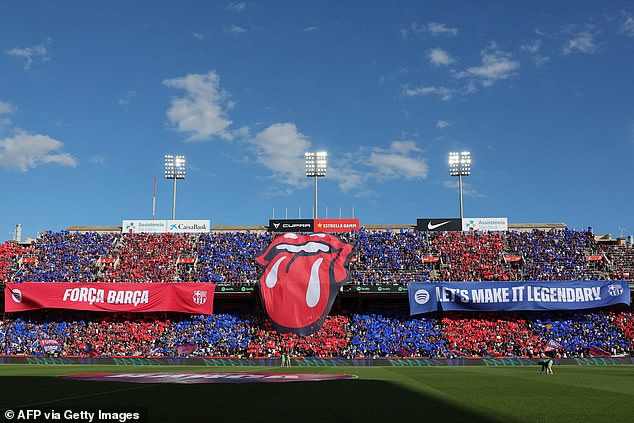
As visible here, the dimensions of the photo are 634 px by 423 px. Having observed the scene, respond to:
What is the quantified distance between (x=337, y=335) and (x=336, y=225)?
21.2 metres

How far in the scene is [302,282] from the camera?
5453 cm

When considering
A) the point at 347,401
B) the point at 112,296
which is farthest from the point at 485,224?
the point at 347,401

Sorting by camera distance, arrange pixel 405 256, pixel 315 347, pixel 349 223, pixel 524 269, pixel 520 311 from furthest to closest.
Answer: pixel 349 223
pixel 405 256
pixel 524 269
pixel 520 311
pixel 315 347

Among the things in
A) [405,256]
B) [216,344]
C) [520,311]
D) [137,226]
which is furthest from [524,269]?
[137,226]

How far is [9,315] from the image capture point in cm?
5750

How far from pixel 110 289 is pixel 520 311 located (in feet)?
142

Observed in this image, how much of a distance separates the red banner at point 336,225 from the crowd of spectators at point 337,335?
1713 cm

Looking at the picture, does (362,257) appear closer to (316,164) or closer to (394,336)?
(394,336)

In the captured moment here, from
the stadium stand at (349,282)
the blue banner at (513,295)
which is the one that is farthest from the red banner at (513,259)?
the blue banner at (513,295)

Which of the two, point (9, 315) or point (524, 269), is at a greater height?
point (524, 269)

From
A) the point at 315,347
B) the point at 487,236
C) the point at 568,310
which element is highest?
the point at 487,236

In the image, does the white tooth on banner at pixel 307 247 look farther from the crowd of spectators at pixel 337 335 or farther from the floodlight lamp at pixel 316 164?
the floodlight lamp at pixel 316 164

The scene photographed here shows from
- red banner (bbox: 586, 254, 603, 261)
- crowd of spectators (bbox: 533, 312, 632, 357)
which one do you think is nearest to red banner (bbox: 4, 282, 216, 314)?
crowd of spectators (bbox: 533, 312, 632, 357)

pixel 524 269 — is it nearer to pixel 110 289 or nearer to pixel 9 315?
pixel 110 289
